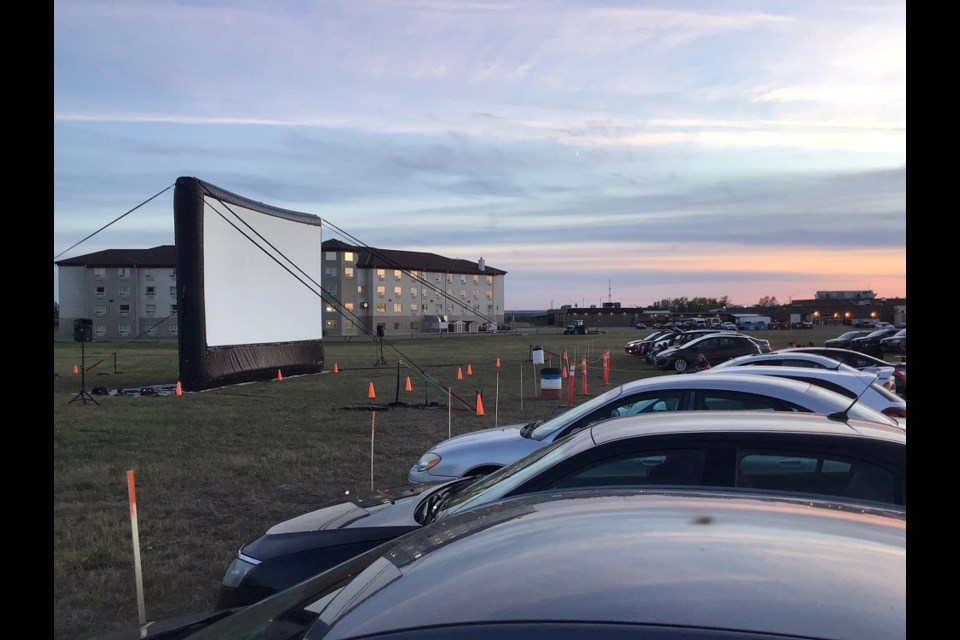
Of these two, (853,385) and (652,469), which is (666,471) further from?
Result: (853,385)

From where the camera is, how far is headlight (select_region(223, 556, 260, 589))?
437 centimetres

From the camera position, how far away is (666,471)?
4348 mm

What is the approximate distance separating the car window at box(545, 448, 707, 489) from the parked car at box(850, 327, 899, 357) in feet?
118

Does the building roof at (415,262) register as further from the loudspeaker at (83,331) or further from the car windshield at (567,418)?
the car windshield at (567,418)

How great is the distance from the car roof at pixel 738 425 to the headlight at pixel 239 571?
2133 mm

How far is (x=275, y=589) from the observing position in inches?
166

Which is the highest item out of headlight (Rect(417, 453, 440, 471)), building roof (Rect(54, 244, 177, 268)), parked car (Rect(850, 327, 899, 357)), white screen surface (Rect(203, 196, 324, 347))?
building roof (Rect(54, 244, 177, 268))

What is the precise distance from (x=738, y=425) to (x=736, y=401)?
2257 mm

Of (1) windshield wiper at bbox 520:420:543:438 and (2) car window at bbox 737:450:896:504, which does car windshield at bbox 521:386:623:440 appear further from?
(2) car window at bbox 737:450:896:504

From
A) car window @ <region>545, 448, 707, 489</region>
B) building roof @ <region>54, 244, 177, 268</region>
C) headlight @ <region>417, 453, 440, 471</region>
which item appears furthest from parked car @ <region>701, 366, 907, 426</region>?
building roof @ <region>54, 244, 177, 268</region>

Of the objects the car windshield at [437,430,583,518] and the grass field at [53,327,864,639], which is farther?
the grass field at [53,327,864,639]

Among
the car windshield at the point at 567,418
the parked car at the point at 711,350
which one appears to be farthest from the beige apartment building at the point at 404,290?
the car windshield at the point at 567,418
